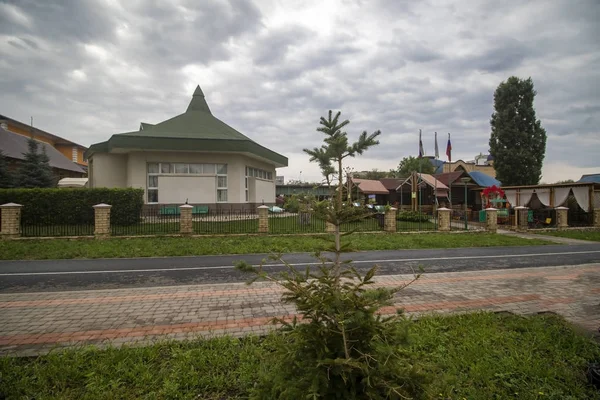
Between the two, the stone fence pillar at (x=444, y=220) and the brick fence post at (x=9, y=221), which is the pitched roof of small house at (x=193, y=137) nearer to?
the brick fence post at (x=9, y=221)

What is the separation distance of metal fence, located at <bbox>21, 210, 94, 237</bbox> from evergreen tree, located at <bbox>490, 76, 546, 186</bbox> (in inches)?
1418

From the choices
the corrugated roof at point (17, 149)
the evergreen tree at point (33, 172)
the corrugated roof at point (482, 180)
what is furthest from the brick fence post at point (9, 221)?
the corrugated roof at point (482, 180)

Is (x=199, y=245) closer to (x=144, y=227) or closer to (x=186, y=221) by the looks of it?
(x=186, y=221)

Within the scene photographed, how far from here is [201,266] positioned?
28.3ft

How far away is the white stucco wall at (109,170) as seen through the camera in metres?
23.5

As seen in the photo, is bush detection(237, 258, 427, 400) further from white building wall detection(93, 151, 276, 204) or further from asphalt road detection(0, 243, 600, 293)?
→ white building wall detection(93, 151, 276, 204)

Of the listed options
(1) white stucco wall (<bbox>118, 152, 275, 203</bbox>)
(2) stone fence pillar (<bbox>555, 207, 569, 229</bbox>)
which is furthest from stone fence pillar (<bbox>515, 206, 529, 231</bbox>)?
(1) white stucco wall (<bbox>118, 152, 275, 203</bbox>)

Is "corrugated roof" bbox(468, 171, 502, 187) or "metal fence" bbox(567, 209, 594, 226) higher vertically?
"corrugated roof" bbox(468, 171, 502, 187)

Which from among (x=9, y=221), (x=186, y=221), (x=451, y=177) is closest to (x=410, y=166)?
(x=451, y=177)

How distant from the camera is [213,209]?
21656mm

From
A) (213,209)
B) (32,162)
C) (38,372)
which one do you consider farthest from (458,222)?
(32,162)

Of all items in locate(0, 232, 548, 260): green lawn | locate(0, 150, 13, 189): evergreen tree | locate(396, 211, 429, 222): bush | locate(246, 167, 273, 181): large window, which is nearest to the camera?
locate(0, 232, 548, 260): green lawn

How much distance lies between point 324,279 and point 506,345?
3.06m

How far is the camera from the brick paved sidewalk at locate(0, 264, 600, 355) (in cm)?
412
